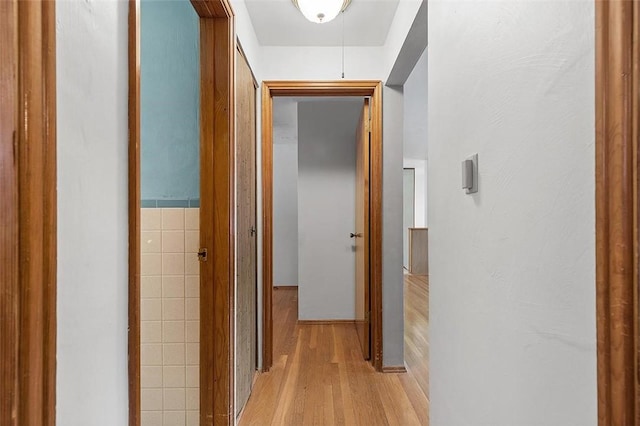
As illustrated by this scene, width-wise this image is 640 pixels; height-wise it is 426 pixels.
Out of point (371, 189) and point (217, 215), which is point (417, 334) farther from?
point (217, 215)

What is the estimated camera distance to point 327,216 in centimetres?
371

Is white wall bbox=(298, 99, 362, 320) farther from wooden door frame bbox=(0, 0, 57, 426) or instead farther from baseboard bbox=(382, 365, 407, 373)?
wooden door frame bbox=(0, 0, 57, 426)

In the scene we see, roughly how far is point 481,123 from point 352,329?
2.90 m

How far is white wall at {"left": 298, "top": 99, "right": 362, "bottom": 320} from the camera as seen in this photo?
3.69 meters

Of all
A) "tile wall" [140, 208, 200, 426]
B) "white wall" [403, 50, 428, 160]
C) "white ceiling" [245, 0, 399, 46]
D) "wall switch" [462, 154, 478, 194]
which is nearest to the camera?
"wall switch" [462, 154, 478, 194]

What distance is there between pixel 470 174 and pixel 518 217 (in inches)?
10.1

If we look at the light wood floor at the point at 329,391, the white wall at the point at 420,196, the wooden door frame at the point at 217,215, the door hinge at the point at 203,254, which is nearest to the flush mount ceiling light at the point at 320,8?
the wooden door frame at the point at 217,215

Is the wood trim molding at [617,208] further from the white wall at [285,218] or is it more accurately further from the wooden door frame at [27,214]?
the white wall at [285,218]

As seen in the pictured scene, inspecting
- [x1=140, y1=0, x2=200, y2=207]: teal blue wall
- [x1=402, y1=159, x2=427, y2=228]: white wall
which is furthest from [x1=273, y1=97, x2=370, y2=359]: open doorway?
[x1=402, y1=159, x2=427, y2=228]: white wall

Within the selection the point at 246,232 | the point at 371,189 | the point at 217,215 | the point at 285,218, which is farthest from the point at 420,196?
the point at 217,215

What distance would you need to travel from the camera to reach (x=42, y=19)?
542 mm

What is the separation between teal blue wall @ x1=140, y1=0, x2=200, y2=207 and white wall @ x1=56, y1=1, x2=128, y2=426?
39.8 inches

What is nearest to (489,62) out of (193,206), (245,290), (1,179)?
(1,179)

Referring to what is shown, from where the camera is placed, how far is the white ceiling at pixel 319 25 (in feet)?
7.05
